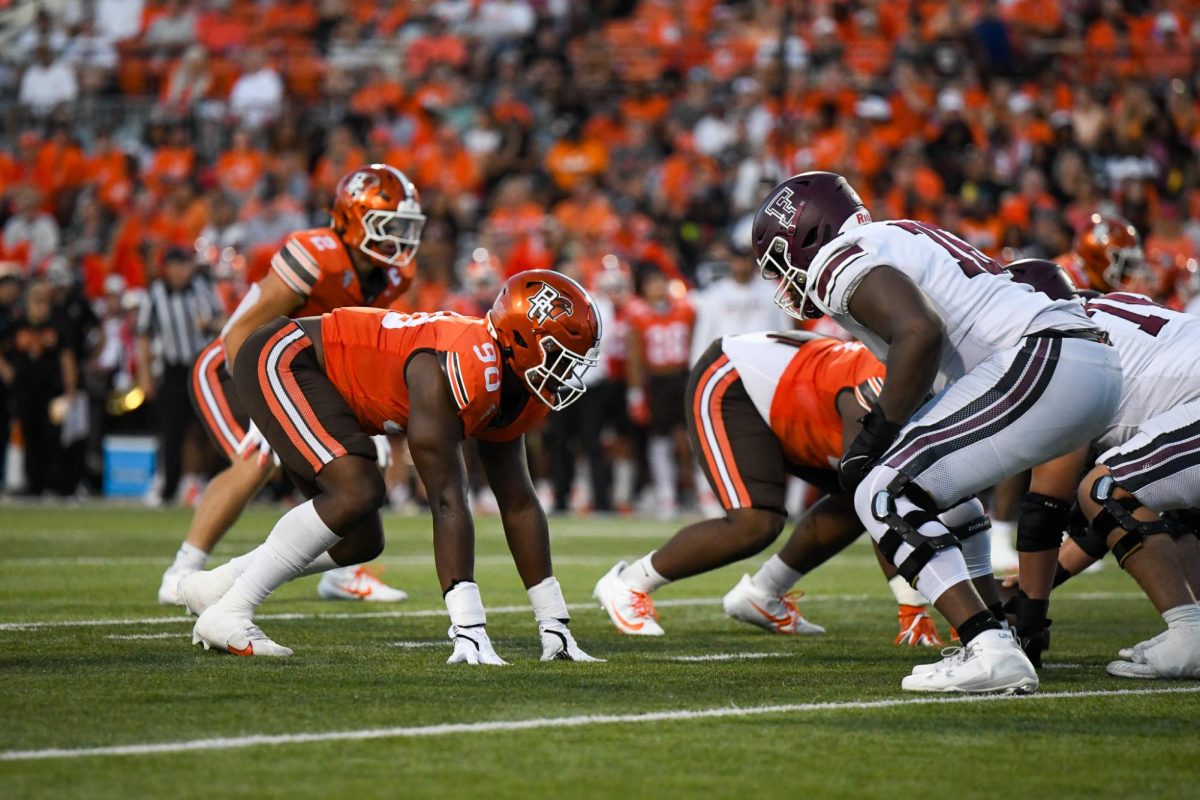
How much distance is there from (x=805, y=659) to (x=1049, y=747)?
1880mm

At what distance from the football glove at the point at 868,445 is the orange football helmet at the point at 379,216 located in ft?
9.72

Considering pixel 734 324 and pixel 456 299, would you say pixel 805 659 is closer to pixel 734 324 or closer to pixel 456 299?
pixel 734 324

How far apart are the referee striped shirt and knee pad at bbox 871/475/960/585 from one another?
32.9 feet

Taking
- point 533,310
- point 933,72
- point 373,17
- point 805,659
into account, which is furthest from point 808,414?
point 373,17

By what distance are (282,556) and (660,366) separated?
9256 mm

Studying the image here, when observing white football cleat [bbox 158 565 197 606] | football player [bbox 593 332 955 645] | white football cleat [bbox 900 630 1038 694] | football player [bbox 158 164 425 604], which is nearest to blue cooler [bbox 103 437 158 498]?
football player [bbox 158 164 425 604]

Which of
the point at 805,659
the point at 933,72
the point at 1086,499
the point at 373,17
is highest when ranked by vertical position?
the point at 373,17

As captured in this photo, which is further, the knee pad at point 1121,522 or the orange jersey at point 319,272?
the orange jersey at point 319,272

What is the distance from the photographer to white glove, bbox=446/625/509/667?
5.54m

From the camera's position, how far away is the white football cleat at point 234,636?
227 inches

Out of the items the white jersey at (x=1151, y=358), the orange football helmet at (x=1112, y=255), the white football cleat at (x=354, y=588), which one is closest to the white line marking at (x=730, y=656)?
the white jersey at (x=1151, y=358)

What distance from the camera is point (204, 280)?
47.6ft

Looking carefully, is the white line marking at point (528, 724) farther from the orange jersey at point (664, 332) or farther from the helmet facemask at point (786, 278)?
the orange jersey at point (664, 332)

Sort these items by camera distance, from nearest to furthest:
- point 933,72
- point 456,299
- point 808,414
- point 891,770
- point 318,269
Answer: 1. point 891,770
2. point 808,414
3. point 318,269
4. point 456,299
5. point 933,72
